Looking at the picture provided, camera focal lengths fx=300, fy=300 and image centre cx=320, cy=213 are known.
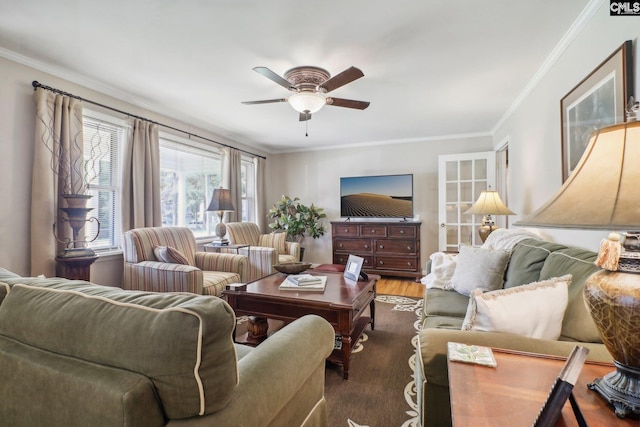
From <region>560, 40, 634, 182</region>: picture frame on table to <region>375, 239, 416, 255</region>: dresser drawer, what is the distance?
2.72 m

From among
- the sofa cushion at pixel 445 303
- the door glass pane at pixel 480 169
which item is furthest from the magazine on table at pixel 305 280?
the door glass pane at pixel 480 169

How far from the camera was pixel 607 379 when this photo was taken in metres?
0.76

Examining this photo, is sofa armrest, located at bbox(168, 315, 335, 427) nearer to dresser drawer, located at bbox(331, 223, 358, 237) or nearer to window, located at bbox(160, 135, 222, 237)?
window, located at bbox(160, 135, 222, 237)

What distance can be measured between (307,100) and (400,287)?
3.03m

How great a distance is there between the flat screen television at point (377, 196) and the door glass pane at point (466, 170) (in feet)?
2.50

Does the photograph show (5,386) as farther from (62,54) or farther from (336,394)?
(62,54)

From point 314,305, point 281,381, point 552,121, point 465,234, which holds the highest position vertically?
point 552,121

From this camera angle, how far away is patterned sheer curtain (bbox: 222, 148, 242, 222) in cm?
468

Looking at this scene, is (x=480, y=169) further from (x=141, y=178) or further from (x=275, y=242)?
(x=141, y=178)

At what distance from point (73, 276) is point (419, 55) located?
11.0ft

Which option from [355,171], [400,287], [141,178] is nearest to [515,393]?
[141,178]

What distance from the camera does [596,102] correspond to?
176 cm

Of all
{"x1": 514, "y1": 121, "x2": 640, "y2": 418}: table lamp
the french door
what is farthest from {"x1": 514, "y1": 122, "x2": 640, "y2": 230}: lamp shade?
the french door

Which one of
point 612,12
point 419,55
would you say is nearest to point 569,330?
point 612,12
